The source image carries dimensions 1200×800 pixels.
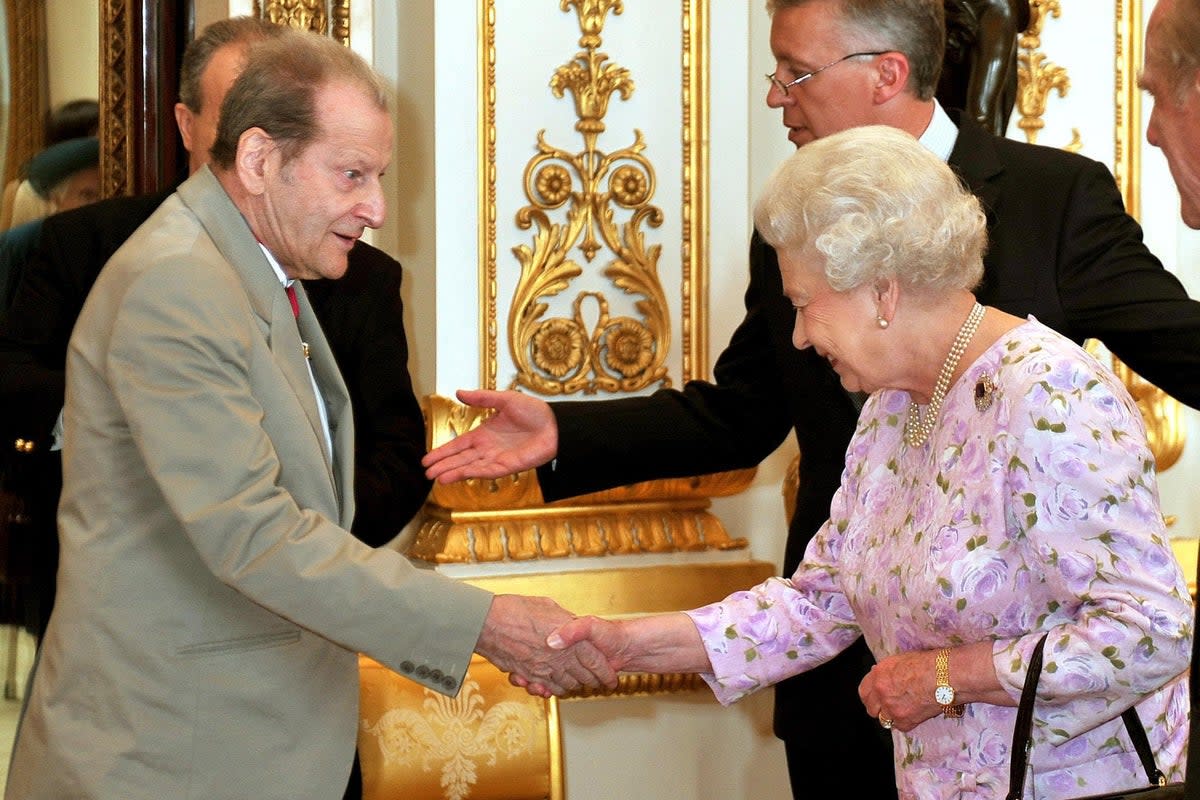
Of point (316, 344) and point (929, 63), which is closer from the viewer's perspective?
point (316, 344)

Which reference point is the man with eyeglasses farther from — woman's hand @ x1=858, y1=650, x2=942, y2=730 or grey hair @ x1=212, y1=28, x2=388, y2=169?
grey hair @ x1=212, y1=28, x2=388, y2=169

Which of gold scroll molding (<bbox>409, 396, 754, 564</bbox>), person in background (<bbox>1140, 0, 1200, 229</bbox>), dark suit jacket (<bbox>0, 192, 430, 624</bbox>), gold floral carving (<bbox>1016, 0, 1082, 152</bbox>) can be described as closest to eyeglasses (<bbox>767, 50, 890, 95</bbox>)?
dark suit jacket (<bbox>0, 192, 430, 624</bbox>)

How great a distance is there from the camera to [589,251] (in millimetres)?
3777

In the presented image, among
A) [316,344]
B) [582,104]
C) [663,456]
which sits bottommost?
[663,456]

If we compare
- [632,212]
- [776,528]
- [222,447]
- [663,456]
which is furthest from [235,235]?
[776,528]

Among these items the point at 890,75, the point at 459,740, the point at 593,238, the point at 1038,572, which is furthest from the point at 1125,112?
the point at 1038,572

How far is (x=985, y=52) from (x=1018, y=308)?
126cm

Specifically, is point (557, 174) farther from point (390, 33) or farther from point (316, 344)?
point (316, 344)

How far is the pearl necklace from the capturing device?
220 cm

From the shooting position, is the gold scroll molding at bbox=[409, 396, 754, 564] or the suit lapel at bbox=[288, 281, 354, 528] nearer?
the suit lapel at bbox=[288, 281, 354, 528]

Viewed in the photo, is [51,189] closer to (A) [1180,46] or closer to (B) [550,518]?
(B) [550,518]

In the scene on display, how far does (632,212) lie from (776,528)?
0.92 meters

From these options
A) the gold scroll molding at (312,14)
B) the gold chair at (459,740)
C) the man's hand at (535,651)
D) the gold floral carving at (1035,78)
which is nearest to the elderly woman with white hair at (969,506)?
the man's hand at (535,651)

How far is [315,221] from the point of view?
231 cm
